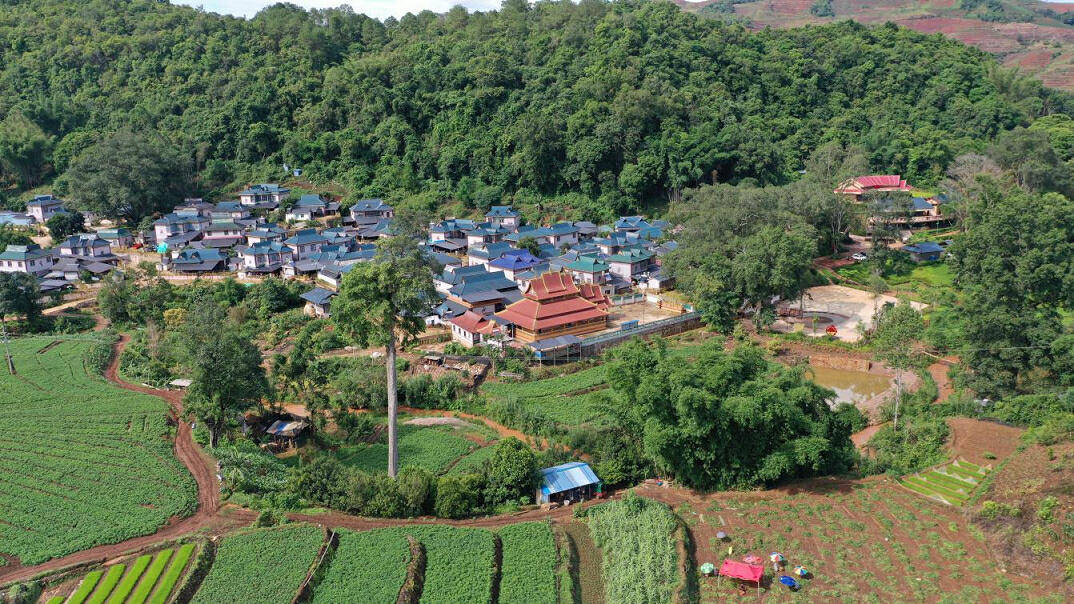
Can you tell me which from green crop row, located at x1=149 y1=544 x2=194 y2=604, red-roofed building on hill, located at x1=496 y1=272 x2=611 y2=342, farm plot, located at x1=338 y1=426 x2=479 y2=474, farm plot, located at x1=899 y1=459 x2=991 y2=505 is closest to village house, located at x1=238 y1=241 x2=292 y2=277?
red-roofed building on hill, located at x1=496 y1=272 x2=611 y2=342

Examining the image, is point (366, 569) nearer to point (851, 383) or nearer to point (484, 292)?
point (851, 383)

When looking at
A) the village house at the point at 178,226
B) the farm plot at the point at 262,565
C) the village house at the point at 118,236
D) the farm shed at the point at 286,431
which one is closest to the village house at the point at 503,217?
the village house at the point at 178,226

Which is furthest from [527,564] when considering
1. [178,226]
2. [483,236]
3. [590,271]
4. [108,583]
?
[178,226]

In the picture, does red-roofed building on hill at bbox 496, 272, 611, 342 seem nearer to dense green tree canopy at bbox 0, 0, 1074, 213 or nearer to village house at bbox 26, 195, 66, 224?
dense green tree canopy at bbox 0, 0, 1074, 213

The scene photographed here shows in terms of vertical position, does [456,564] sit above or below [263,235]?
below

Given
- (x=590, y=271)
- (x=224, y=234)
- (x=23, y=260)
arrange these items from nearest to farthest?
1. (x=590, y=271)
2. (x=23, y=260)
3. (x=224, y=234)

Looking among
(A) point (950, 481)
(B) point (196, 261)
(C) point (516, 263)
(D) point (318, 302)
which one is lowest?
(A) point (950, 481)

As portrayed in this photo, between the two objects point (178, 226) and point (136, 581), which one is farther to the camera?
point (178, 226)
